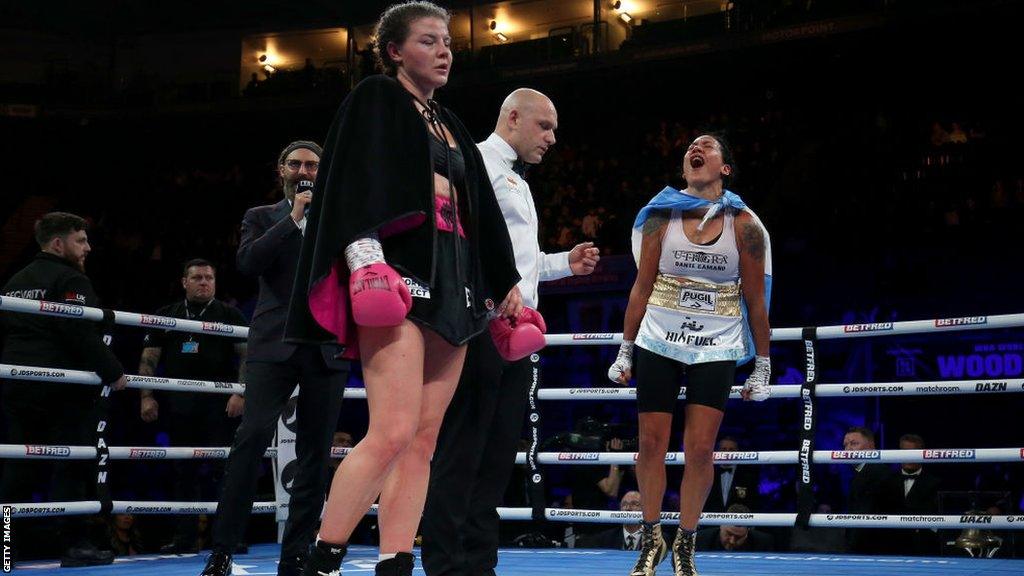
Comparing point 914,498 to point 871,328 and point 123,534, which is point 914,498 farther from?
point 123,534

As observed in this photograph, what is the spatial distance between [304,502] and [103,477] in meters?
A: 1.33

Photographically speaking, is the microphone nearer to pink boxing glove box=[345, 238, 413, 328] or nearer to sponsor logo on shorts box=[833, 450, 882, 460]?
pink boxing glove box=[345, 238, 413, 328]

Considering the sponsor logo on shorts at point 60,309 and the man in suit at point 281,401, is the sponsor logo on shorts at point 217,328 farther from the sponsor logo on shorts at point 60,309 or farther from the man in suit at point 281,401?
the man in suit at point 281,401

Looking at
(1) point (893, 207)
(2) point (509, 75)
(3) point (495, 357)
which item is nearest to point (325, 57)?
(2) point (509, 75)

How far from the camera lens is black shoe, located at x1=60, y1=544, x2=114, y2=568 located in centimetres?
396

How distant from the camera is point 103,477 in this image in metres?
4.16

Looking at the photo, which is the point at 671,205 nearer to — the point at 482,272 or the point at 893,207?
the point at 482,272

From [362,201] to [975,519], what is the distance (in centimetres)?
299

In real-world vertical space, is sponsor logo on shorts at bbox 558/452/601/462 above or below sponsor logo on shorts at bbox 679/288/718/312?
below

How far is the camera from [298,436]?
11.2 ft

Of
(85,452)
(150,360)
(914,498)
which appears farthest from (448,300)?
(914,498)

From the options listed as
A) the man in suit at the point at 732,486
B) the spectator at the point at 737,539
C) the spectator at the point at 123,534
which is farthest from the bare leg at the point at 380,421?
the spectator at the point at 123,534

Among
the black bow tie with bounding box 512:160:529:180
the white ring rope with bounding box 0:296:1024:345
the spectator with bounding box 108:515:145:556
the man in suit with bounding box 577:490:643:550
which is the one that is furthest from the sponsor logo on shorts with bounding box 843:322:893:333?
the spectator with bounding box 108:515:145:556

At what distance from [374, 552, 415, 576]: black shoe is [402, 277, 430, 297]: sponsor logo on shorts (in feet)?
1.92
